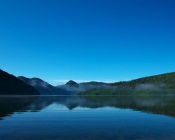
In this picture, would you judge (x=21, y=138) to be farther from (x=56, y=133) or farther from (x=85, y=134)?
(x=85, y=134)

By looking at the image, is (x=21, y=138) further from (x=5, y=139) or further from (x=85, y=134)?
(x=85, y=134)

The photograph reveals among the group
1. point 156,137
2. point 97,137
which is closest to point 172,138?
point 156,137

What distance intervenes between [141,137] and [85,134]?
8.12 m

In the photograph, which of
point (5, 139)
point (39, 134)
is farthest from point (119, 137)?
point (5, 139)

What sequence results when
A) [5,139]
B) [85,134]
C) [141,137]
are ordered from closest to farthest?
[5,139] < [141,137] < [85,134]

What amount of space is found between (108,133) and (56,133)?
303 inches

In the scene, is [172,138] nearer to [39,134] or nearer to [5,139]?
[39,134]

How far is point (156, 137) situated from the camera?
39000 millimetres

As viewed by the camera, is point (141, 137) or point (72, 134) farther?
point (72, 134)

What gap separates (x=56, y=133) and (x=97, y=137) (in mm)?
6788

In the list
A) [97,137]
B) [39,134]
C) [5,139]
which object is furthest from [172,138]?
[5,139]

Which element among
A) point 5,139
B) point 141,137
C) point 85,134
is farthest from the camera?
point 85,134

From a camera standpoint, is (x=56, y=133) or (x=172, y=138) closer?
(x=172, y=138)

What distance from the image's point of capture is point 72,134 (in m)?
41.6
